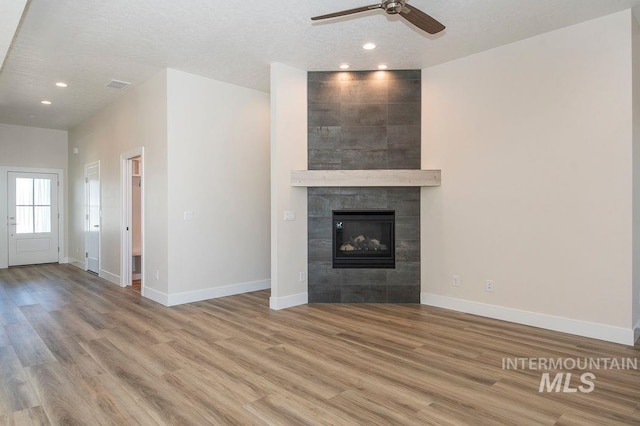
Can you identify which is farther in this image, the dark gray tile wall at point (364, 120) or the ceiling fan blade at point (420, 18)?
the dark gray tile wall at point (364, 120)

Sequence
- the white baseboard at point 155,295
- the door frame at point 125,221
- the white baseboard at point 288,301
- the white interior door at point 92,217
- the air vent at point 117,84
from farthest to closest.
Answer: the white interior door at point 92,217
the door frame at point 125,221
the air vent at point 117,84
the white baseboard at point 155,295
the white baseboard at point 288,301

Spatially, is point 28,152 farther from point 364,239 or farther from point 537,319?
point 537,319

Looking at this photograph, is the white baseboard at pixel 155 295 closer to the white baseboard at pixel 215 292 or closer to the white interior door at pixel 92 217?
the white baseboard at pixel 215 292

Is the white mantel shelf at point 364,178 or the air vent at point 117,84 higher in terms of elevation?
the air vent at point 117,84

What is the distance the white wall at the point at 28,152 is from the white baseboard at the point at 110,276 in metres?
2.79

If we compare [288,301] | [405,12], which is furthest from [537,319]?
[405,12]

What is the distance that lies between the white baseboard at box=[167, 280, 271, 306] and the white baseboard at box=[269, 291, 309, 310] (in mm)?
993

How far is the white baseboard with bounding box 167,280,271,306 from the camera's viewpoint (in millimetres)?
5004

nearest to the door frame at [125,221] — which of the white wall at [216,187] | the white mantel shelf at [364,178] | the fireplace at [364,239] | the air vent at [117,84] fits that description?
the air vent at [117,84]

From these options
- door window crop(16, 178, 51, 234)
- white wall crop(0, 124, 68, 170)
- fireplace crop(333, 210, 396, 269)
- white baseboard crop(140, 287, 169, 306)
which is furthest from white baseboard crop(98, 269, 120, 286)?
fireplace crop(333, 210, 396, 269)

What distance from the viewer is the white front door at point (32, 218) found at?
8.12 m

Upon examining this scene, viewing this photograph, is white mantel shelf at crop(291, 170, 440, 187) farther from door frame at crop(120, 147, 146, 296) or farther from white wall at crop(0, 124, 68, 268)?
white wall at crop(0, 124, 68, 268)

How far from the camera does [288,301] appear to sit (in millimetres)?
4852

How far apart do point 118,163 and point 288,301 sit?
12.5ft
